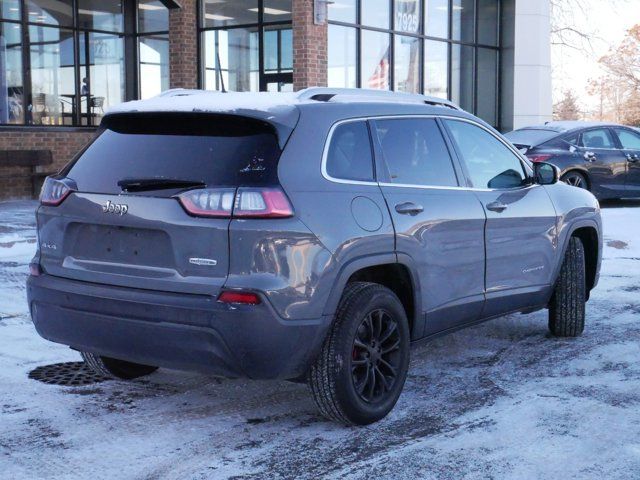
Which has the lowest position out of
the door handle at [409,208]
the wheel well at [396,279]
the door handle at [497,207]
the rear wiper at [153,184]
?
the wheel well at [396,279]

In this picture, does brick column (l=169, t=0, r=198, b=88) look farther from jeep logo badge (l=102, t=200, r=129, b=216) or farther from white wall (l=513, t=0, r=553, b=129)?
jeep logo badge (l=102, t=200, r=129, b=216)

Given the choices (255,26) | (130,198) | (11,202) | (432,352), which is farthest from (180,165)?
(255,26)

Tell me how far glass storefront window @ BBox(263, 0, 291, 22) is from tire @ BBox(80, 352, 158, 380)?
46.3 ft

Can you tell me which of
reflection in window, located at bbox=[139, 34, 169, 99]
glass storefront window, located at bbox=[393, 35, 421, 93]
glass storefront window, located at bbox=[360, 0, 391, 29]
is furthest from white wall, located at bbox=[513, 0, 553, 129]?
reflection in window, located at bbox=[139, 34, 169, 99]

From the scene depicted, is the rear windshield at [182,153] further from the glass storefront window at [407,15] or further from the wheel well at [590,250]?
the glass storefront window at [407,15]

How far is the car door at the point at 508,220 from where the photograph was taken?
611 centimetres

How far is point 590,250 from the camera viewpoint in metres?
7.56

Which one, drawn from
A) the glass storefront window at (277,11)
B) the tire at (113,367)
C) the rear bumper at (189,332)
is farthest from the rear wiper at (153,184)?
the glass storefront window at (277,11)

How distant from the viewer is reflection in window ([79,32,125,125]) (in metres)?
19.8

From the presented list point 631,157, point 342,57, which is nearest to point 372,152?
point 631,157

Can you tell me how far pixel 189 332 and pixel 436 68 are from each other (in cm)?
1904

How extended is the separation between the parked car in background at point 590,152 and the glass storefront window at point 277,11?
5.11 meters

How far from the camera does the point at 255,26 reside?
1962 cm

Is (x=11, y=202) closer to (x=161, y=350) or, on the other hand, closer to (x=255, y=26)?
(x=255, y=26)
